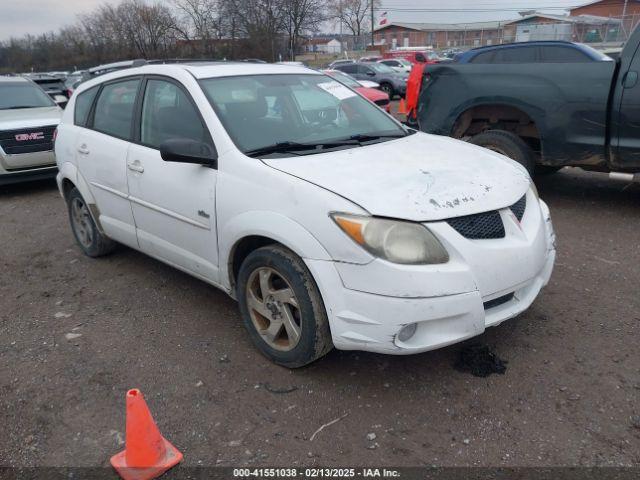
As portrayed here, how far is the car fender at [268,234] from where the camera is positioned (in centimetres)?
272

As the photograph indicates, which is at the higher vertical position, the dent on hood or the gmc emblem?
the dent on hood

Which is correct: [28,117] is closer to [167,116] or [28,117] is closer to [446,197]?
[167,116]

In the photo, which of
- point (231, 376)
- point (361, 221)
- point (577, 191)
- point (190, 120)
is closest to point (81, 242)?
point (190, 120)

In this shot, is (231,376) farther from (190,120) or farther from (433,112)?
(433,112)

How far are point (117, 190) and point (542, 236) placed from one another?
3.10 m

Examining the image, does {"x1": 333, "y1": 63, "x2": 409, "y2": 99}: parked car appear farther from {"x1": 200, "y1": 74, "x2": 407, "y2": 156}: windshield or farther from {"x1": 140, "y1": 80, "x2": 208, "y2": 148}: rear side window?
{"x1": 140, "y1": 80, "x2": 208, "y2": 148}: rear side window

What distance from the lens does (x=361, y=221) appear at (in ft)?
8.53

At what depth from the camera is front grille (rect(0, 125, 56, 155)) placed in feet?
26.2

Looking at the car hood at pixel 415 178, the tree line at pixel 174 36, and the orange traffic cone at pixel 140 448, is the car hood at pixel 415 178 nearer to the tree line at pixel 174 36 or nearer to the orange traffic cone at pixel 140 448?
the orange traffic cone at pixel 140 448

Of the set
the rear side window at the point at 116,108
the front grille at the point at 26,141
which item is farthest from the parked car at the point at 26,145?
the rear side window at the point at 116,108

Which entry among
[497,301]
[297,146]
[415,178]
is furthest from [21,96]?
[497,301]

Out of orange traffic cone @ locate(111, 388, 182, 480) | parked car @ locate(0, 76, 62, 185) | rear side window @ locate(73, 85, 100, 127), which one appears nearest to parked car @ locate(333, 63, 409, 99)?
parked car @ locate(0, 76, 62, 185)

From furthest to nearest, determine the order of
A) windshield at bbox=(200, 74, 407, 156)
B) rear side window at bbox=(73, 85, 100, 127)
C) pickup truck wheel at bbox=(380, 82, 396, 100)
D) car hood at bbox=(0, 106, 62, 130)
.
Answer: pickup truck wheel at bbox=(380, 82, 396, 100) < car hood at bbox=(0, 106, 62, 130) < rear side window at bbox=(73, 85, 100, 127) < windshield at bbox=(200, 74, 407, 156)

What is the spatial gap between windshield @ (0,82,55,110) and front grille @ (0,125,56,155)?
1.43 m
